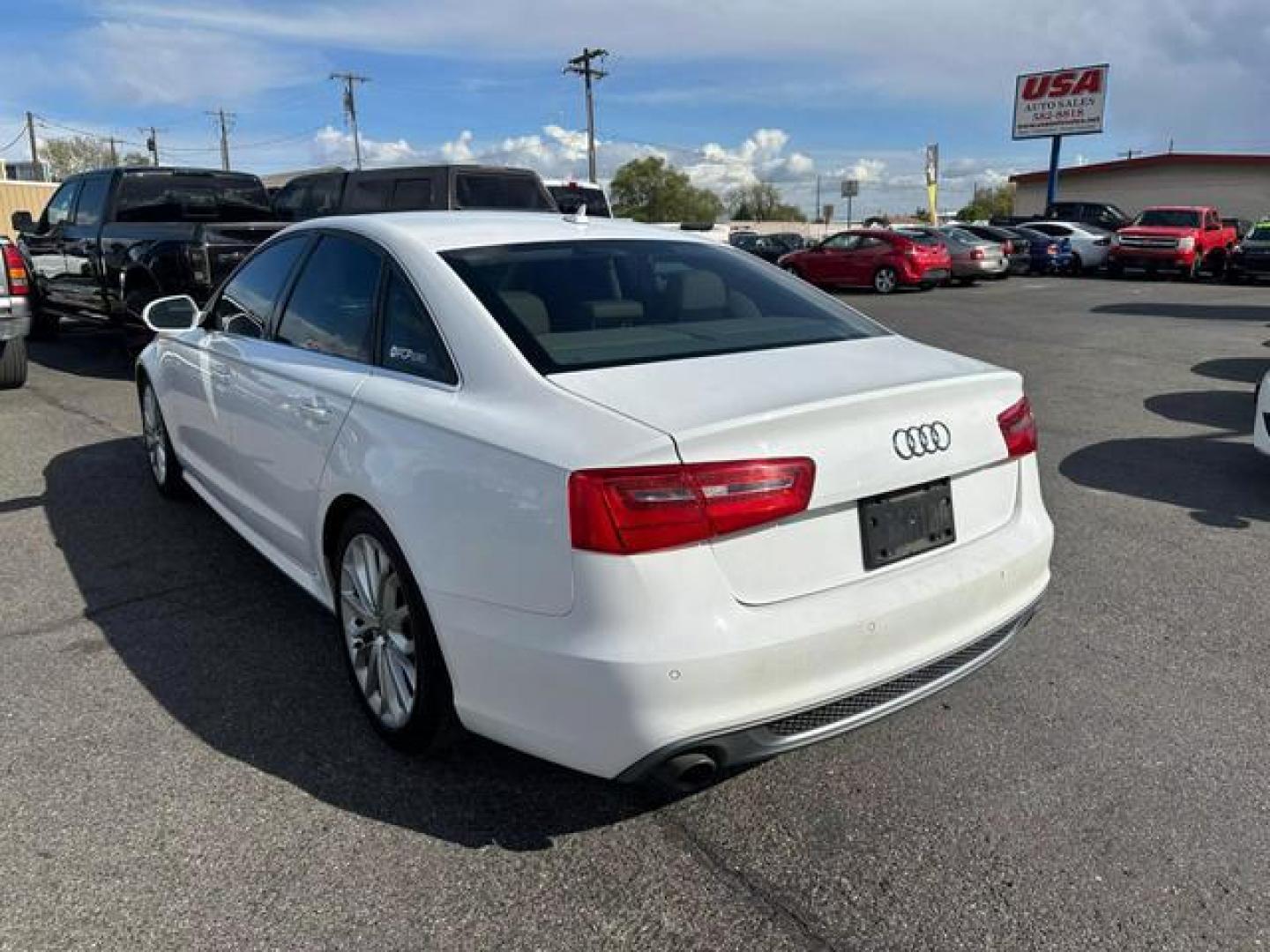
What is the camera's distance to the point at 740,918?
7.60ft

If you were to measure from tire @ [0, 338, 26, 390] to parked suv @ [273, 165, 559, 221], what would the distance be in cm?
371

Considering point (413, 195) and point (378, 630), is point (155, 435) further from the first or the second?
point (413, 195)

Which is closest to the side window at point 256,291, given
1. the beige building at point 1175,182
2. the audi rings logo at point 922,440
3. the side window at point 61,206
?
the audi rings logo at point 922,440

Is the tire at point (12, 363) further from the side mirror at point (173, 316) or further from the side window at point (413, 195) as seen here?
the side mirror at point (173, 316)

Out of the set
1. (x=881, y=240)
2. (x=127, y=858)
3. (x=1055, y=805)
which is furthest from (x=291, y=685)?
(x=881, y=240)

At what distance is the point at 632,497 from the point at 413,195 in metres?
9.94

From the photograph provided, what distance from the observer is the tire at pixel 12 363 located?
8633 mm

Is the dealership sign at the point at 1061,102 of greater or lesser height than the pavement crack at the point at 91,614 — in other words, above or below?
above

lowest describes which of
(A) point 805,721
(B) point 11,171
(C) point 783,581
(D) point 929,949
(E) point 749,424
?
(D) point 929,949

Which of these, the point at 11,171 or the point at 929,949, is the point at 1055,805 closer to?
the point at 929,949

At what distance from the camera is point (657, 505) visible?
7.13ft

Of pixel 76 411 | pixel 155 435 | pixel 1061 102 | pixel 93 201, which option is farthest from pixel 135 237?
pixel 1061 102

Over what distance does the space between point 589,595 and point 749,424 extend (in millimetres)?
536

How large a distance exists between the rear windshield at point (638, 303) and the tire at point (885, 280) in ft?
65.5
